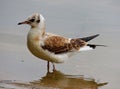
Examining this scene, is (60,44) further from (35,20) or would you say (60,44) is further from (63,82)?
(63,82)

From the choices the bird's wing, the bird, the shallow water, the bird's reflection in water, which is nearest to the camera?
the bird's reflection in water

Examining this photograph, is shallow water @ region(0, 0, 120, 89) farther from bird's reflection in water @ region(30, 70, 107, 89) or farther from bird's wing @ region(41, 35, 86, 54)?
bird's wing @ region(41, 35, 86, 54)

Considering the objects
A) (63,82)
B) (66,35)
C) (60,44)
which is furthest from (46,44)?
(66,35)

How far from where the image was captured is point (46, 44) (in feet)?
20.3

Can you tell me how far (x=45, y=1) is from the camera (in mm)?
9102

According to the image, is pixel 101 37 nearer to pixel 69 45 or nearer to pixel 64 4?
pixel 69 45

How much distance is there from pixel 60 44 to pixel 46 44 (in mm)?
285

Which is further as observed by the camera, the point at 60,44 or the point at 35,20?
the point at 60,44

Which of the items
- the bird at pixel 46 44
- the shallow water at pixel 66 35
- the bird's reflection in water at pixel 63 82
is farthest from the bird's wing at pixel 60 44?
the bird's reflection in water at pixel 63 82

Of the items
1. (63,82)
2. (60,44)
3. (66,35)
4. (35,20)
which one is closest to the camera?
(63,82)

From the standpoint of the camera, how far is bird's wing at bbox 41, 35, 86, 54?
624 cm

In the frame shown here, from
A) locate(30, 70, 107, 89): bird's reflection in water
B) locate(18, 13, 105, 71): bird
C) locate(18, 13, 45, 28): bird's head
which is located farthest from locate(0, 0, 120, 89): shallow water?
locate(18, 13, 45, 28): bird's head

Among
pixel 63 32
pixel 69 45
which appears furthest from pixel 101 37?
pixel 69 45

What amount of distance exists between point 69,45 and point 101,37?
112 cm
